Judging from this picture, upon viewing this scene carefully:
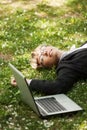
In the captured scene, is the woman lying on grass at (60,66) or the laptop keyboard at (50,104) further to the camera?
the woman lying on grass at (60,66)

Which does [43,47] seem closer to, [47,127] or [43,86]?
[43,86]

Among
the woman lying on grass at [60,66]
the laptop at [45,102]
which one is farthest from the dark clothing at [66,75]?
the laptop at [45,102]

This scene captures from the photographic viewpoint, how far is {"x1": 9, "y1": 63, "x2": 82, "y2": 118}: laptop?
6668 millimetres

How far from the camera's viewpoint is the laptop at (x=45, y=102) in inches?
263

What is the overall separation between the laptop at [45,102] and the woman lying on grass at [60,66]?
0.18 m

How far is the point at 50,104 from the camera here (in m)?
7.10

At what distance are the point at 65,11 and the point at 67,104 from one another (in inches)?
189

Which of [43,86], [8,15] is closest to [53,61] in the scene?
[43,86]

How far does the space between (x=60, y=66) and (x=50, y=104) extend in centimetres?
96

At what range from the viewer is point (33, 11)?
11.5 m

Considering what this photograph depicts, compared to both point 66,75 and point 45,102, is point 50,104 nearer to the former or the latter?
point 45,102

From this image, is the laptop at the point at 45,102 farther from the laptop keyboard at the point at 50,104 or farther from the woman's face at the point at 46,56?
the woman's face at the point at 46,56

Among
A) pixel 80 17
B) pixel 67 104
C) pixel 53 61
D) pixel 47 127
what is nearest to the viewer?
pixel 47 127

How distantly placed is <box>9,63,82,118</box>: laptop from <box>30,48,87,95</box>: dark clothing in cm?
14
